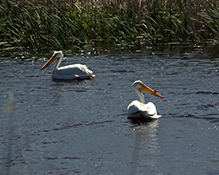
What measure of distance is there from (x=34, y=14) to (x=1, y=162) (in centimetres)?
1337

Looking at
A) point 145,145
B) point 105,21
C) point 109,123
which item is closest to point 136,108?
point 109,123

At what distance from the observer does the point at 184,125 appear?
8.97 metres

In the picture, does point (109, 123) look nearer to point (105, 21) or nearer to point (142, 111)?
point (142, 111)

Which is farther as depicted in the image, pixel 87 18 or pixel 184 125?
pixel 87 18

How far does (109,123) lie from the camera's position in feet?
30.3

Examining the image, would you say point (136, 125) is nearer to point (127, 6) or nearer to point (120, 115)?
point (120, 115)

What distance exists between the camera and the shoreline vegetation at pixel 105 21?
18.2 metres

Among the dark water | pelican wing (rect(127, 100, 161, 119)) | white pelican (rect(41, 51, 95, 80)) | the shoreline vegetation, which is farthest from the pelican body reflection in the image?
the shoreline vegetation

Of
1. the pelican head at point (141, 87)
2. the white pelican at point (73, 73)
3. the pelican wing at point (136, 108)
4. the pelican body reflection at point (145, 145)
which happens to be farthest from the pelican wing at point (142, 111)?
the white pelican at point (73, 73)

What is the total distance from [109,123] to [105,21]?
1033 centimetres

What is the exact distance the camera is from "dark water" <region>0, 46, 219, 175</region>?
22.9ft

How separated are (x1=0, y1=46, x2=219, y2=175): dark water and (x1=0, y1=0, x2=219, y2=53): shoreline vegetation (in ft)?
8.24

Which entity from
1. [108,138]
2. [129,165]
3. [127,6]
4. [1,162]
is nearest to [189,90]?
[108,138]

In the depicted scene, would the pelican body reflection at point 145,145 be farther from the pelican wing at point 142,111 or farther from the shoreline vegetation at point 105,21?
the shoreline vegetation at point 105,21
